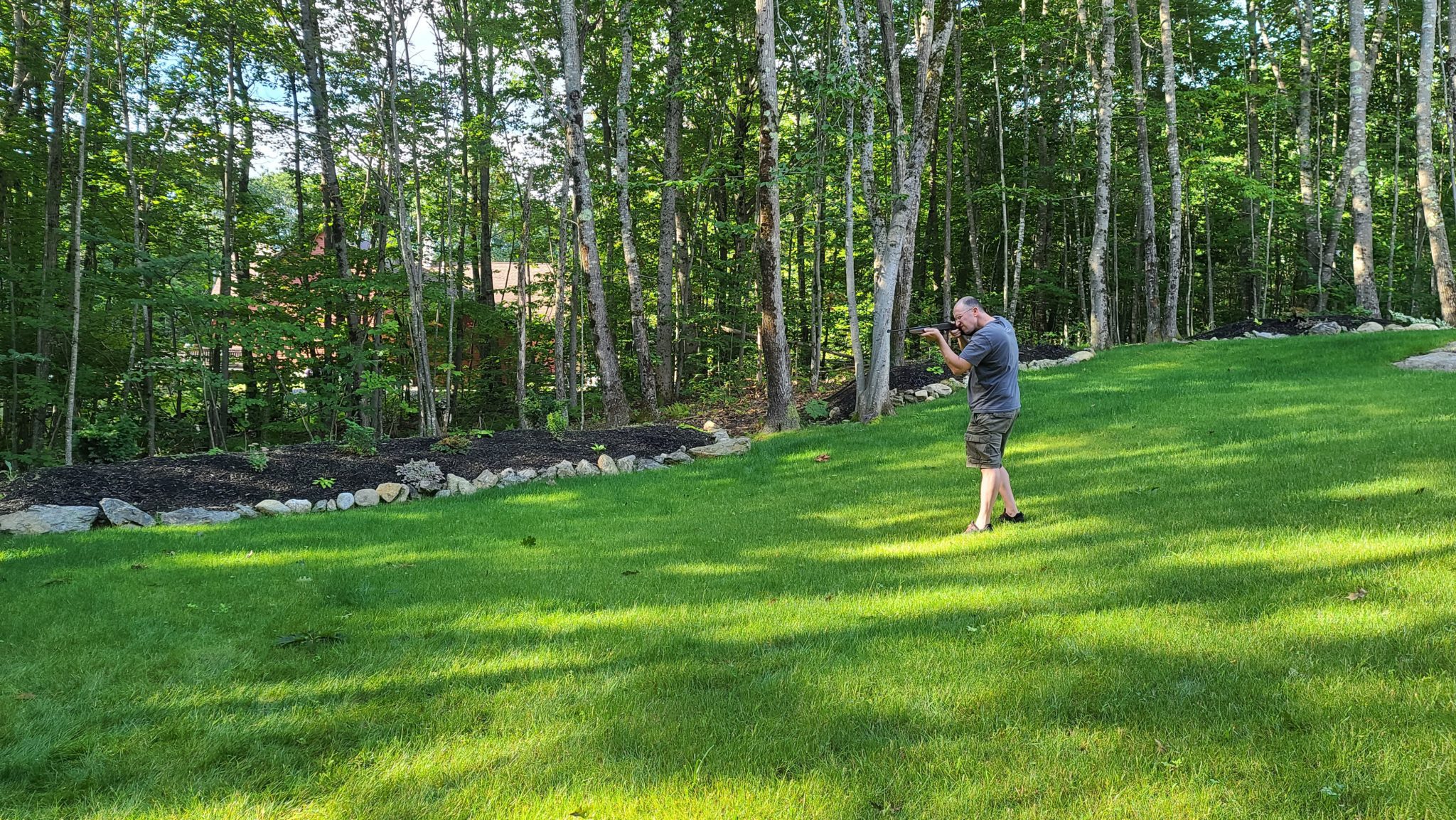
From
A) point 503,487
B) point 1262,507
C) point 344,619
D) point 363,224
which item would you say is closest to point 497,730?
point 344,619

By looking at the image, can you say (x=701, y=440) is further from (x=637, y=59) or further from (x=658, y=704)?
(x=637, y=59)

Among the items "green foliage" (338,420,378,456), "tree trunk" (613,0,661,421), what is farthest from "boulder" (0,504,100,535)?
"tree trunk" (613,0,661,421)

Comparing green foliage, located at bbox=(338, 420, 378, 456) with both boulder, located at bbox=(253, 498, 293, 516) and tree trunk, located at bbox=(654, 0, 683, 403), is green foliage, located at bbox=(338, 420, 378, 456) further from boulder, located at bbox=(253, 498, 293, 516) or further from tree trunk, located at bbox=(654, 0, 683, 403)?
tree trunk, located at bbox=(654, 0, 683, 403)

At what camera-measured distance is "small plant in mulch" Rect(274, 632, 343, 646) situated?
355cm

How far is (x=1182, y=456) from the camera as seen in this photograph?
21.6ft

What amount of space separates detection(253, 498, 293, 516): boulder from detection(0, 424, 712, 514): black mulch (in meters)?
0.24

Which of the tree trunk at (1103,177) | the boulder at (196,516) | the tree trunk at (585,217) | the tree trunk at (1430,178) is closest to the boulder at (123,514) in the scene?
the boulder at (196,516)

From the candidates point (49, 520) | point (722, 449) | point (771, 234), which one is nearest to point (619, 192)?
point (771, 234)

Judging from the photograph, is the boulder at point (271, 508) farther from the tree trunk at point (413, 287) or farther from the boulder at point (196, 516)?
the tree trunk at point (413, 287)

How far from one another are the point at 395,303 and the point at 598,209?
868cm

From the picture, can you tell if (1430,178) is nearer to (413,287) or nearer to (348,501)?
(413,287)

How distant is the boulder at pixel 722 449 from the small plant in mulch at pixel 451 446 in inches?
126

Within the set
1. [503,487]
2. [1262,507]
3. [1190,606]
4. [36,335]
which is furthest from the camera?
[36,335]

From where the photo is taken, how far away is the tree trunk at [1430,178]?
12.9 m
